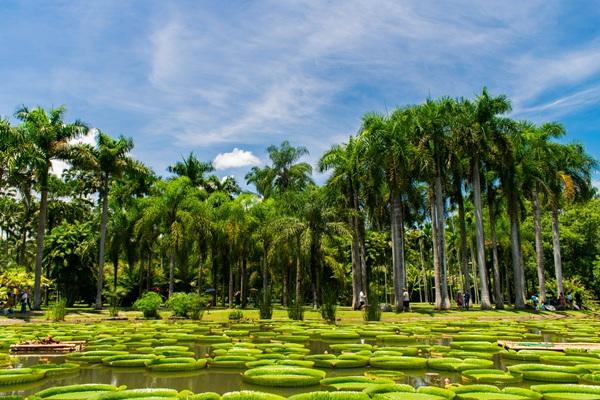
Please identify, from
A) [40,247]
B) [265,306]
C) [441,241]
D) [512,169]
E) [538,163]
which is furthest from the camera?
[538,163]

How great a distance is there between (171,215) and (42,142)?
11.0 meters

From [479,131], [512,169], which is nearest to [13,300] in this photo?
[479,131]

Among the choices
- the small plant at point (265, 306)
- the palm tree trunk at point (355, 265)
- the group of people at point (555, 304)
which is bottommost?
the group of people at point (555, 304)

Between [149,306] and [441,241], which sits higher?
[441,241]

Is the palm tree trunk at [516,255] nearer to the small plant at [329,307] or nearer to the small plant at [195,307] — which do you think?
the small plant at [329,307]

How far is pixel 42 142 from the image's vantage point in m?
30.7

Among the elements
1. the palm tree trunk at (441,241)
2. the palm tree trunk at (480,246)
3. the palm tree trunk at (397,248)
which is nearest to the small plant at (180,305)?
the palm tree trunk at (397,248)

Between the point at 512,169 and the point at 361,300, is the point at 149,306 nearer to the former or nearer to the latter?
the point at 361,300

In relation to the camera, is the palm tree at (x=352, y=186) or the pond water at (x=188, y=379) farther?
the palm tree at (x=352, y=186)

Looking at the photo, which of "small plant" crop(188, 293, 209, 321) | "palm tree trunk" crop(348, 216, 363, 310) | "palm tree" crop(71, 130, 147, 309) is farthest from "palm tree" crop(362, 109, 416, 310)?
"palm tree" crop(71, 130, 147, 309)

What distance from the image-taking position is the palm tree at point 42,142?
1168 inches

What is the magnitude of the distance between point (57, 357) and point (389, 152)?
2337 centimetres

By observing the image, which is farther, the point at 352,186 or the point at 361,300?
the point at 352,186

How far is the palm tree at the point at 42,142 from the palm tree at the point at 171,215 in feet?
26.2
